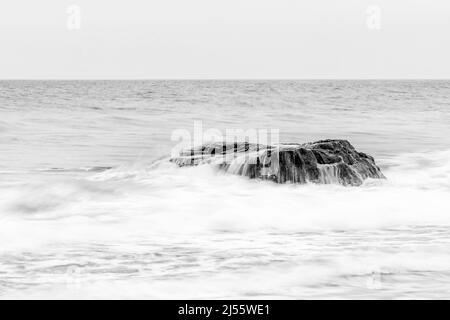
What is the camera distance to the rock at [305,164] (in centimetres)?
1084

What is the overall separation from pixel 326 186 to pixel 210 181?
5.58ft

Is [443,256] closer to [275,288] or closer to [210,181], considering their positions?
[275,288]

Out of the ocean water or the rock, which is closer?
the ocean water

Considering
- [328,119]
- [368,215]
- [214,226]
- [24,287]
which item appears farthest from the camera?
[328,119]

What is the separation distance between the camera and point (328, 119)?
31.7 metres

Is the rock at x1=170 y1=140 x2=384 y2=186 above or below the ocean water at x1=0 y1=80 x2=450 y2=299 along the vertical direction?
above

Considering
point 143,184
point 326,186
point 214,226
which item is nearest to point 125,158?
point 143,184

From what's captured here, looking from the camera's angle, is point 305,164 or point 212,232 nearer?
point 212,232

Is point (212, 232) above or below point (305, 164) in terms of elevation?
below

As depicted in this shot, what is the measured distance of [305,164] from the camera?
10969mm

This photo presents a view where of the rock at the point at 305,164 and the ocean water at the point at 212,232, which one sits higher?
the rock at the point at 305,164

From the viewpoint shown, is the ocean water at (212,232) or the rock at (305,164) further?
the rock at (305,164)

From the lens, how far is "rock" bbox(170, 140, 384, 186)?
A: 10836 millimetres

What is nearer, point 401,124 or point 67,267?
point 67,267
